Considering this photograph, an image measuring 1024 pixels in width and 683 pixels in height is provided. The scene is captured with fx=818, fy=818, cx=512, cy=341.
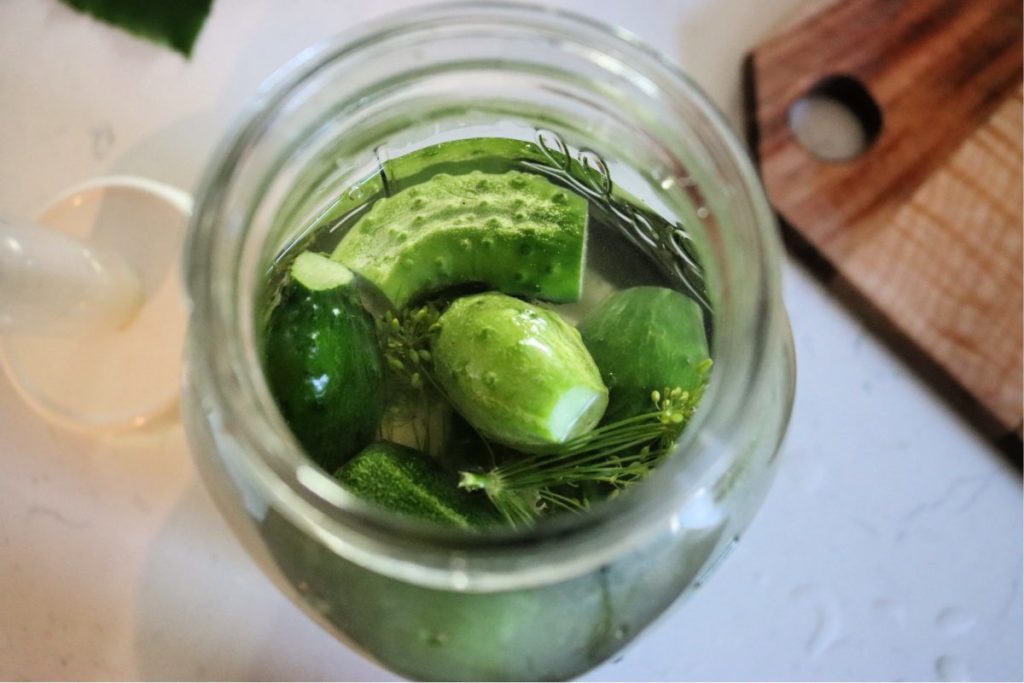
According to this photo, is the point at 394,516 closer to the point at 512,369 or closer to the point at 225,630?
the point at 512,369

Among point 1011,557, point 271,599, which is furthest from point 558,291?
point 1011,557

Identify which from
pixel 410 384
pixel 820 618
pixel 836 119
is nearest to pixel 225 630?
pixel 410 384

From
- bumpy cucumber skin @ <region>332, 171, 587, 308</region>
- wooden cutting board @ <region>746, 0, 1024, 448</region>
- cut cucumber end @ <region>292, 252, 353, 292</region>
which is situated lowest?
wooden cutting board @ <region>746, 0, 1024, 448</region>

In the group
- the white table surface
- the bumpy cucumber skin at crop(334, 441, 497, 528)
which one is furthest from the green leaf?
the bumpy cucumber skin at crop(334, 441, 497, 528)

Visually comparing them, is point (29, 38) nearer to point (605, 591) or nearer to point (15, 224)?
point (15, 224)

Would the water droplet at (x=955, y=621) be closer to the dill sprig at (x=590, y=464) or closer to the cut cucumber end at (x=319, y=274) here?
the dill sprig at (x=590, y=464)

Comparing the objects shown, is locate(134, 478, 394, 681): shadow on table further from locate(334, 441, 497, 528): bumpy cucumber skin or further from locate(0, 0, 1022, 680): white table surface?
locate(334, 441, 497, 528): bumpy cucumber skin

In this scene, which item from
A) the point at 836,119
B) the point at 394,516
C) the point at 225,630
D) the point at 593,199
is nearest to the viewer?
the point at 394,516

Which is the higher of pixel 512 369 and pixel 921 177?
pixel 512 369
